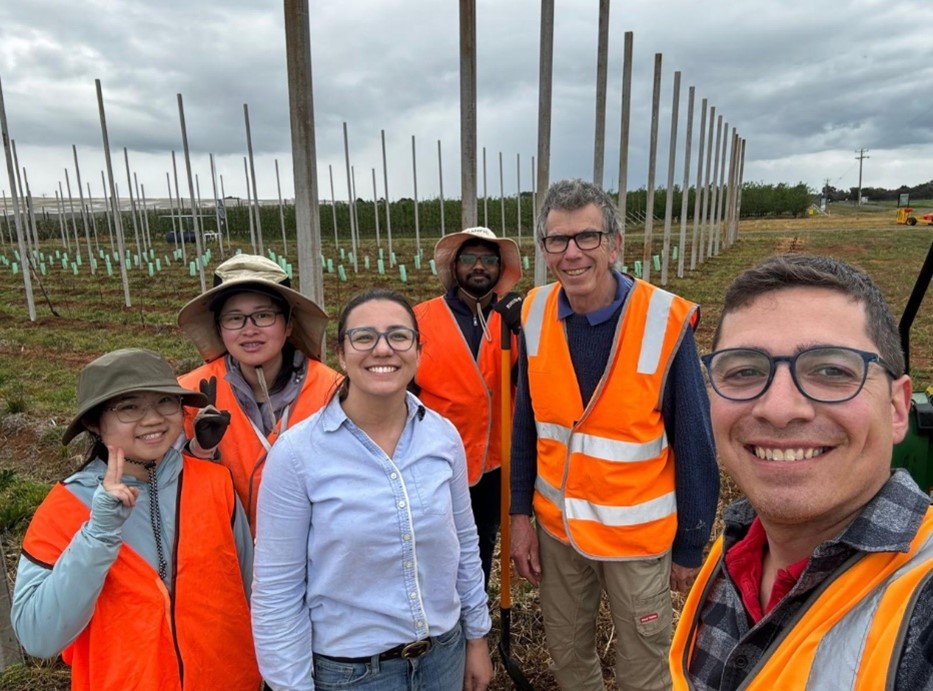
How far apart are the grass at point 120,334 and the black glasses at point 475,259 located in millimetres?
1099

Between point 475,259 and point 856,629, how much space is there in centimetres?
216

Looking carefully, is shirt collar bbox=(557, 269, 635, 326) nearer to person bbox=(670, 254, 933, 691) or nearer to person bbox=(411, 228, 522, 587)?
person bbox=(411, 228, 522, 587)

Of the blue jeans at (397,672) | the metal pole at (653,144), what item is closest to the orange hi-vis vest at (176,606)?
the blue jeans at (397,672)

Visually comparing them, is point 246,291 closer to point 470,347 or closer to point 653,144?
point 470,347

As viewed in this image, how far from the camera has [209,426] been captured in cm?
183

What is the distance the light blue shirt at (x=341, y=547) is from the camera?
5.23ft

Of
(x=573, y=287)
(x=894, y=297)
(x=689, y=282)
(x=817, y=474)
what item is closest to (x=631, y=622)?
(x=573, y=287)


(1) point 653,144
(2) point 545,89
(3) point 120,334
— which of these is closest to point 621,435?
(2) point 545,89

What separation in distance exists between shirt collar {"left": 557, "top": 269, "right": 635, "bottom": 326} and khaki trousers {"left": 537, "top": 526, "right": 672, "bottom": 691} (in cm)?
92

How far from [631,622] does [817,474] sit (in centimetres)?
144

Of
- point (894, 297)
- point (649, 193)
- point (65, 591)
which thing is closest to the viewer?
point (65, 591)

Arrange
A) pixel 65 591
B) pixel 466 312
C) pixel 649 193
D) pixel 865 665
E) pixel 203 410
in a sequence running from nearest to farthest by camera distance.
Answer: pixel 865 665, pixel 65 591, pixel 203 410, pixel 466 312, pixel 649 193

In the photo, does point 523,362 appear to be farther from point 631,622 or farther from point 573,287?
point 631,622

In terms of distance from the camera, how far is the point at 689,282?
62.0ft
